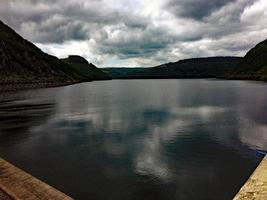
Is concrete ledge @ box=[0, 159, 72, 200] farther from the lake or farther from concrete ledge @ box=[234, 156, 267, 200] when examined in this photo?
concrete ledge @ box=[234, 156, 267, 200]

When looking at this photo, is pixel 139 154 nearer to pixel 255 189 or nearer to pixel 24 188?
pixel 24 188

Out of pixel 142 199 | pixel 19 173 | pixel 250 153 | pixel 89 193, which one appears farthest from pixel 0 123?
pixel 250 153

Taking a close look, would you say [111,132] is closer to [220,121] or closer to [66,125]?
[66,125]

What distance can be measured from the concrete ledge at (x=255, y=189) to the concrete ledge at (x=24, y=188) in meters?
11.2

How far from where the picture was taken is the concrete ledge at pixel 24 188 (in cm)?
1714

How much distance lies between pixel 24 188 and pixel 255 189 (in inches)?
609

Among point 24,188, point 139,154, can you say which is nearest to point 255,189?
point 24,188

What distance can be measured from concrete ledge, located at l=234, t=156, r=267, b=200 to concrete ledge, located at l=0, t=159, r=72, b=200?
11163mm

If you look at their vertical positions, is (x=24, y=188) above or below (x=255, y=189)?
below

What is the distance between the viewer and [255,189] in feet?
48.2

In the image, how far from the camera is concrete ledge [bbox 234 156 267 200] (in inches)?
535

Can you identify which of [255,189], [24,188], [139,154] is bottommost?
[139,154]

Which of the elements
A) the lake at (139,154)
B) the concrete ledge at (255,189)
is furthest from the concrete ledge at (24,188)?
the concrete ledge at (255,189)

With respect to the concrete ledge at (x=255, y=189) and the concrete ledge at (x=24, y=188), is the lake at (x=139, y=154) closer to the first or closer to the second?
the concrete ledge at (x=24, y=188)
